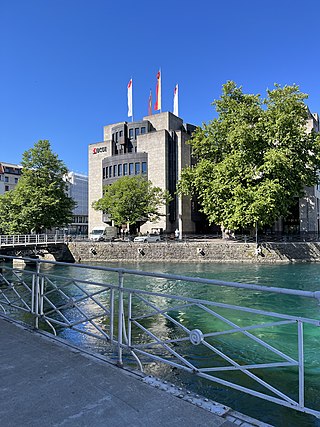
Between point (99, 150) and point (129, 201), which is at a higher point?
point (99, 150)

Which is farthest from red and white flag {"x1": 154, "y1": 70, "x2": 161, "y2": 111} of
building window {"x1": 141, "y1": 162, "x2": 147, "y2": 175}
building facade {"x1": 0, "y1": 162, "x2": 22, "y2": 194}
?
building facade {"x1": 0, "y1": 162, "x2": 22, "y2": 194}

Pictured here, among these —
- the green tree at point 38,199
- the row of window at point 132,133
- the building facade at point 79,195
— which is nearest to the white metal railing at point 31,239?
the green tree at point 38,199

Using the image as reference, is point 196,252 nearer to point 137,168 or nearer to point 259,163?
point 259,163

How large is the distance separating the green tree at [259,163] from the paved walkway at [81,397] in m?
25.5

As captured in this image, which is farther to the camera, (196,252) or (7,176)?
(7,176)

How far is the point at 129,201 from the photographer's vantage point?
3934 centimetres

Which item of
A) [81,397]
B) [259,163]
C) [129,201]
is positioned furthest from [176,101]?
[81,397]

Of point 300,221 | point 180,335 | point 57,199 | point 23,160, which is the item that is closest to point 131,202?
point 57,199

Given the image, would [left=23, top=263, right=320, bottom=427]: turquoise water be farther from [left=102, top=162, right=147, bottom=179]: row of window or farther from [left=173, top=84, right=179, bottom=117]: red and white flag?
[left=173, top=84, right=179, bottom=117]: red and white flag

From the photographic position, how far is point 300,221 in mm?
41688

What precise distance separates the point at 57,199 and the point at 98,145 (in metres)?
21.5

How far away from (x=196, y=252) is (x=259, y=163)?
34.3ft

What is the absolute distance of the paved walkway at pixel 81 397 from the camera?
2621 millimetres

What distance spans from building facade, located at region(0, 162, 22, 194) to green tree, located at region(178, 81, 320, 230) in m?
61.5
